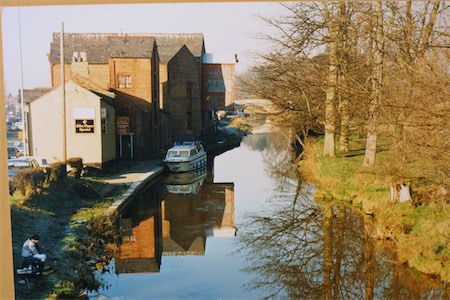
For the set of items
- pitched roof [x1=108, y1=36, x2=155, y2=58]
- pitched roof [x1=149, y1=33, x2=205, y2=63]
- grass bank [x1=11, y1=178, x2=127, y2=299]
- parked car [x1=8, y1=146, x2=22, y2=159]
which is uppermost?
pitched roof [x1=149, y1=33, x2=205, y2=63]

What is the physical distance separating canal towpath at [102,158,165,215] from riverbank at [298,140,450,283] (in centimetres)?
452

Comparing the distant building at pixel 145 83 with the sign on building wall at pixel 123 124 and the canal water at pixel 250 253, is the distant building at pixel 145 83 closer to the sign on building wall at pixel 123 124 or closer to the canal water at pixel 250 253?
the sign on building wall at pixel 123 124

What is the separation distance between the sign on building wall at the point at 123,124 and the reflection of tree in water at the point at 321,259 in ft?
21.0

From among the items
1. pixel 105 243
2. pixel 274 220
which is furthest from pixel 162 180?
pixel 105 243

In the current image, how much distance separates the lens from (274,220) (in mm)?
9336

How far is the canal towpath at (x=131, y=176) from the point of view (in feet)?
31.8

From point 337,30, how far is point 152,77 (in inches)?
339

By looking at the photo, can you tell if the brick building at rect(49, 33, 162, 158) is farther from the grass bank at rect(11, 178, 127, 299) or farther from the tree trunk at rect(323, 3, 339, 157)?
the tree trunk at rect(323, 3, 339, 157)

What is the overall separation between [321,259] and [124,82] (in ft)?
36.8

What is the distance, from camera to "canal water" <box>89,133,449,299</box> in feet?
19.1

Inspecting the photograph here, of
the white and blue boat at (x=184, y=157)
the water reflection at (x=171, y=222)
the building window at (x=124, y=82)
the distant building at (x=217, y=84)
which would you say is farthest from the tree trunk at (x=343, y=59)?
the distant building at (x=217, y=84)

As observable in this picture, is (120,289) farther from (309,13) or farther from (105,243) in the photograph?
(309,13)

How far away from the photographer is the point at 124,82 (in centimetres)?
1596

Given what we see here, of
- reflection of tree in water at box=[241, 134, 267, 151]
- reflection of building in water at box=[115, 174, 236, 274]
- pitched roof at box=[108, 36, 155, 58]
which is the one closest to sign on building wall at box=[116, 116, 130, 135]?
pitched roof at box=[108, 36, 155, 58]
